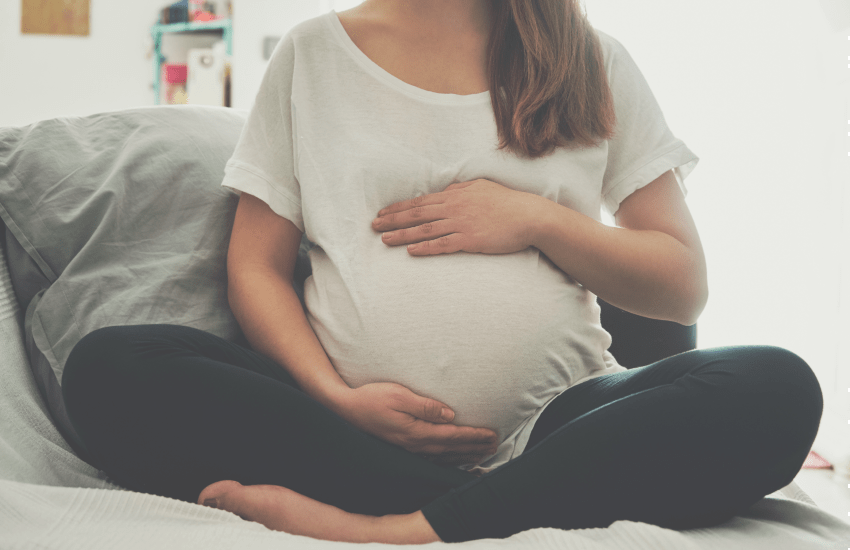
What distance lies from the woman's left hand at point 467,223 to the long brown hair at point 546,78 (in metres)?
0.09

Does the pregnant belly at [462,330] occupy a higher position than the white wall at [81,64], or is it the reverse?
the white wall at [81,64]

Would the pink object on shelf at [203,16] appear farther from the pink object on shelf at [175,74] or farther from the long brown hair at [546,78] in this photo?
the long brown hair at [546,78]

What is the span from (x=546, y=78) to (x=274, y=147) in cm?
37

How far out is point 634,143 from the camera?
0.79 meters

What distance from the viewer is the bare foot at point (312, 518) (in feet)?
1.75

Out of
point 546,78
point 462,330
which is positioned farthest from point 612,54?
point 462,330

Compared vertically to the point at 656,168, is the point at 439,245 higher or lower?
lower

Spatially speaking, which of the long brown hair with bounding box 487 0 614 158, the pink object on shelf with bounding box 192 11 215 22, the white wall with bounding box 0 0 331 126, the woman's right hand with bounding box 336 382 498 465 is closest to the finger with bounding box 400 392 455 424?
the woman's right hand with bounding box 336 382 498 465

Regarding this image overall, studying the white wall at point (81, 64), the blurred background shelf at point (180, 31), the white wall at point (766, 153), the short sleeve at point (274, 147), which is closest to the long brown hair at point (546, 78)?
the short sleeve at point (274, 147)

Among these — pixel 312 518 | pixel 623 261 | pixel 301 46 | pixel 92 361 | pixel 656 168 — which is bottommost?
pixel 312 518

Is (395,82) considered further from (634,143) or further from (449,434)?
(449,434)

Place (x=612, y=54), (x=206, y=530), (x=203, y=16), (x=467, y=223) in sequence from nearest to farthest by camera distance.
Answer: (x=206, y=530) < (x=467, y=223) < (x=612, y=54) < (x=203, y=16)

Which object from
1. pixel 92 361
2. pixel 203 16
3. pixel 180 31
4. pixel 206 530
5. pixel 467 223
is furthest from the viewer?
pixel 180 31

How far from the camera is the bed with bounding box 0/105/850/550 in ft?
2.23
